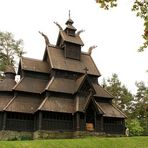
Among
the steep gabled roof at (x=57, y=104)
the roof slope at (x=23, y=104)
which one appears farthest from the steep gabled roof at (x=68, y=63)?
the roof slope at (x=23, y=104)

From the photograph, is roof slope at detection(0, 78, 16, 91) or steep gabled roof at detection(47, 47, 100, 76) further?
steep gabled roof at detection(47, 47, 100, 76)

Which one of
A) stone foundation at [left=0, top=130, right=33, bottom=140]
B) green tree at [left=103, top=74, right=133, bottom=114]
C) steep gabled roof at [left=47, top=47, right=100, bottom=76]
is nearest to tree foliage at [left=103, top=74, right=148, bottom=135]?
green tree at [left=103, top=74, right=133, bottom=114]

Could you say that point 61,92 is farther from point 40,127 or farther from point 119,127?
point 119,127

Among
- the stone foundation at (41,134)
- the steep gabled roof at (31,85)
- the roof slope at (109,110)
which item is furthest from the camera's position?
the roof slope at (109,110)

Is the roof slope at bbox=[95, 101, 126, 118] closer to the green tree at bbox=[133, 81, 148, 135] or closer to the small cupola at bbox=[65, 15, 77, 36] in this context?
the small cupola at bbox=[65, 15, 77, 36]

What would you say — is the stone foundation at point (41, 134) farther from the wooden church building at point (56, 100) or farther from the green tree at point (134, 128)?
the green tree at point (134, 128)

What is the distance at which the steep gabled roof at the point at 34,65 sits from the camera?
1661 inches

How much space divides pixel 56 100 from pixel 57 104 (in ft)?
2.76

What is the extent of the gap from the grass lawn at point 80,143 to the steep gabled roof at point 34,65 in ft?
50.8

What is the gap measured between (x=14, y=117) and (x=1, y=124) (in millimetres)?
1789

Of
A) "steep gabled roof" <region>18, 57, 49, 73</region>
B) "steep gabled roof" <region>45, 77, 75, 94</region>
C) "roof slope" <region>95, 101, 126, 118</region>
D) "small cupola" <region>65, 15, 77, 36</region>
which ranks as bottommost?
"roof slope" <region>95, 101, 126, 118</region>

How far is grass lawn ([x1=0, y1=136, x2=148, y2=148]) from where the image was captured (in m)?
→ 26.2

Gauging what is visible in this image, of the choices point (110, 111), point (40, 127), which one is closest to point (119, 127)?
point (110, 111)

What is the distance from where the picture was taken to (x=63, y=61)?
4444cm
